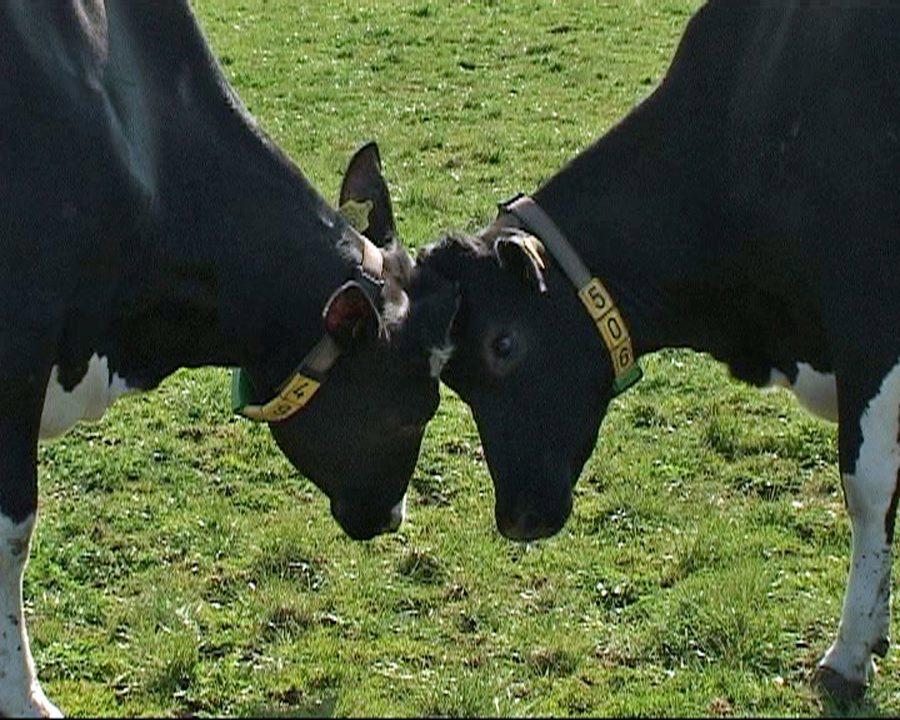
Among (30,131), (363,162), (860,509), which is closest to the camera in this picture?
(30,131)

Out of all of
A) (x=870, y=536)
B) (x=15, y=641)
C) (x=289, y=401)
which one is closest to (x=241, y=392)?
(x=289, y=401)

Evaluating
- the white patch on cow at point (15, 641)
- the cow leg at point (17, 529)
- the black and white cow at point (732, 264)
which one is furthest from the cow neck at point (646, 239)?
the white patch on cow at point (15, 641)

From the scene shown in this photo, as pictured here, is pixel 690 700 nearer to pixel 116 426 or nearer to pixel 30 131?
pixel 30 131

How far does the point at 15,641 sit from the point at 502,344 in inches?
89.4

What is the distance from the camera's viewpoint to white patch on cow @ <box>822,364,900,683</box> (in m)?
6.89

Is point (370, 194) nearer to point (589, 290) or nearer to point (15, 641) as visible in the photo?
point (589, 290)

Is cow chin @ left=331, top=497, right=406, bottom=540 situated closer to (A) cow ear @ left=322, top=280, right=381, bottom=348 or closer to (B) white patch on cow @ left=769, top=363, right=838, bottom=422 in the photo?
(A) cow ear @ left=322, top=280, right=381, bottom=348

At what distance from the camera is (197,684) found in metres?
7.20

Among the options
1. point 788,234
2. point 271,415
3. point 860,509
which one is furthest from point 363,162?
point 860,509

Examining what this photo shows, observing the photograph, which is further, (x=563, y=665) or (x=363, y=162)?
(x=363, y=162)

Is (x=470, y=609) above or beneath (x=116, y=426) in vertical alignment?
above

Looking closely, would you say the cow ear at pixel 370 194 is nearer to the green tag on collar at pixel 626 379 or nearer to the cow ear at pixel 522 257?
the cow ear at pixel 522 257

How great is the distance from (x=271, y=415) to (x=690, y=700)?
198 cm

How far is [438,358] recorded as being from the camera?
716cm
